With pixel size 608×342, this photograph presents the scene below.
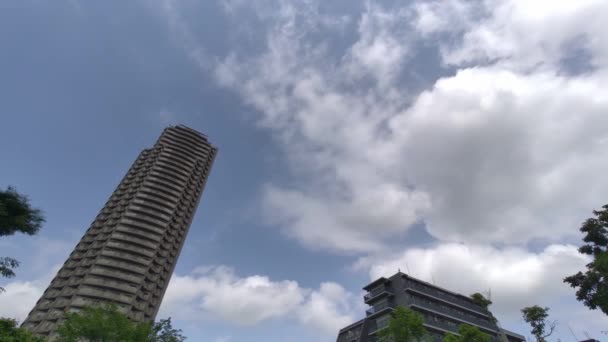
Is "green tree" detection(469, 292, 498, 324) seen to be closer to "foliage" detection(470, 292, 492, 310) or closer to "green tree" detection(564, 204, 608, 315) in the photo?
"foliage" detection(470, 292, 492, 310)

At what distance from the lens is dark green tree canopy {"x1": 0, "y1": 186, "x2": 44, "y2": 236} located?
68.0ft

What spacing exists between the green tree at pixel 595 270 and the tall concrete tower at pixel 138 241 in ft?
215

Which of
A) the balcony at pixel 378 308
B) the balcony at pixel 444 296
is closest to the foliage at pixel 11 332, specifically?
the balcony at pixel 378 308

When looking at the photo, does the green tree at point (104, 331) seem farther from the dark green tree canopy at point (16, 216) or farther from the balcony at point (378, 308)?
Answer: the balcony at point (378, 308)

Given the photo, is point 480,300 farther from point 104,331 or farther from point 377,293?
point 104,331

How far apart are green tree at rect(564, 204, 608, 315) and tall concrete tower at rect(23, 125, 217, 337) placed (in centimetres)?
6549

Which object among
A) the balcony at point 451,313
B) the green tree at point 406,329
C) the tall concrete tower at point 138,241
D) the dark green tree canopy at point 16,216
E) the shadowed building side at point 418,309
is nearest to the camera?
the dark green tree canopy at point 16,216

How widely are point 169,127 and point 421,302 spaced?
8441cm

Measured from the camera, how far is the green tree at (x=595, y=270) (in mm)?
21469

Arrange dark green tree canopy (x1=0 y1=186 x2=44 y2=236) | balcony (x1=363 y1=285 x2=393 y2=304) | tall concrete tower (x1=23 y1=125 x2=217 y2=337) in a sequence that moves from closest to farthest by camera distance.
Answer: dark green tree canopy (x1=0 y1=186 x2=44 y2=236) < balcony (x1=363 y1=285 x2=393 y2=304) < tall concrete tower (x1=23 y1=125 x2=217 y2=337)

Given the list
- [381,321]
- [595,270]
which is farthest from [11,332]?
[381,321]

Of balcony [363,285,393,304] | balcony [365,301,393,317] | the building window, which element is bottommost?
the building window

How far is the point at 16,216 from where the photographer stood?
20.9 m

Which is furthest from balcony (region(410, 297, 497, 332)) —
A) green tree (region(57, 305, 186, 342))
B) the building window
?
green tree (region(57, 305, 186, 342))
